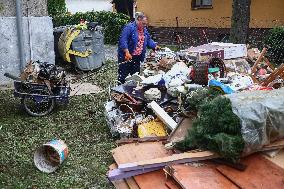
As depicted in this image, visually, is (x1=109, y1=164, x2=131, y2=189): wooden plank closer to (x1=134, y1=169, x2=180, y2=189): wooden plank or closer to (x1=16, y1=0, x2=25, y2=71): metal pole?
(x1=134, y1=169, x2=180, y2=189): wooden plank

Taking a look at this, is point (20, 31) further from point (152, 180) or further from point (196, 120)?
point (152, 180)

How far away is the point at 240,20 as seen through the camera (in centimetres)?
1245

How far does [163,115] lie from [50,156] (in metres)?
1.88

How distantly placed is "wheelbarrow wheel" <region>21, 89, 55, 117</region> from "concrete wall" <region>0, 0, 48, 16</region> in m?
3.41

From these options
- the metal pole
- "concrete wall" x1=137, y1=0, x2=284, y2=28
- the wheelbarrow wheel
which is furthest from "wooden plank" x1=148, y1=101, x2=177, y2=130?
"concrete wall" x1=137, y1=0, x2=284, y2=28

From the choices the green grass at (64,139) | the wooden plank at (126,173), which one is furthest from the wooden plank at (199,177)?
the green grass at (64,139)

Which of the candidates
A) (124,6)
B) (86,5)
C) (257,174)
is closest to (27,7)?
(257,174)

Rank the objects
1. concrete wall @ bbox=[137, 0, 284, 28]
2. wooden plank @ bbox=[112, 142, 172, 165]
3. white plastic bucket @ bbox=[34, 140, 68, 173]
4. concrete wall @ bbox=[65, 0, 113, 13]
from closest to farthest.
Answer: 1. wooden plank @ bbox=[112, 142, 172, 165]
2. white plastic bucket @ bbox=[34, 140, 68, 173]
3. concrete wall @ bbox=[137, 0, 284, 28]
4. concrete wall @ bbox=[65, 0, 113, 13]

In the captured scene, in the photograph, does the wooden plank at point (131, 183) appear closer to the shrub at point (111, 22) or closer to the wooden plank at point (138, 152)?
the wooden plank at point (138, 152)

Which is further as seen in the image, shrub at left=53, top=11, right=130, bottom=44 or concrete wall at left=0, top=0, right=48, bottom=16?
shrub at left=53, top=11, right=130, bottom=44

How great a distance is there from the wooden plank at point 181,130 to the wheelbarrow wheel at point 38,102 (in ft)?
9.94

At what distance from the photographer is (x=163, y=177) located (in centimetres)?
469

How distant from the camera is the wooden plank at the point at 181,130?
18.3 ft

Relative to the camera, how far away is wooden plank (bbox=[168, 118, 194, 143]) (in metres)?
5.57
